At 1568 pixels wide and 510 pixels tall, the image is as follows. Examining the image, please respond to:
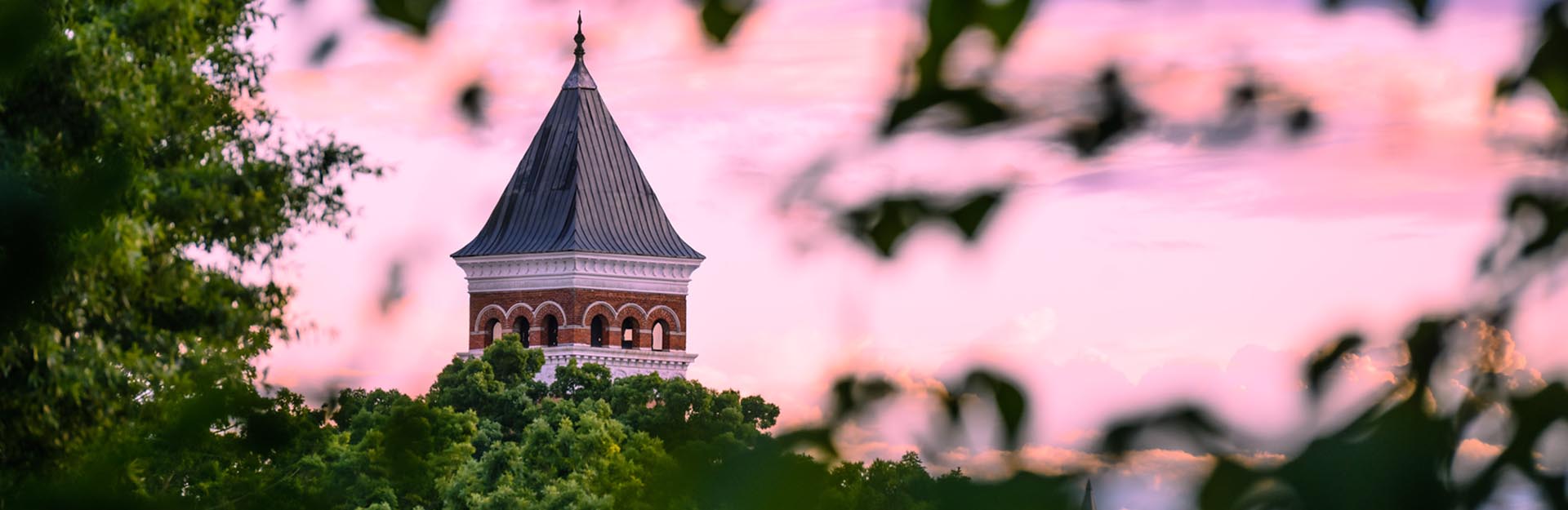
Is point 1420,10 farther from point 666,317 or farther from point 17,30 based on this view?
point 666,317

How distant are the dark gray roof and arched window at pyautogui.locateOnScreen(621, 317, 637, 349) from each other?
216cm

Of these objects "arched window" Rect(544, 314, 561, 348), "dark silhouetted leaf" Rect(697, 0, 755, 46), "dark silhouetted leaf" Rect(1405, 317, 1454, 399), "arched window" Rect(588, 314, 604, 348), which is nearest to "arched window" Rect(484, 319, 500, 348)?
"arched window" Rect(544, 314, 561, 348)

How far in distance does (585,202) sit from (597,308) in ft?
9.74

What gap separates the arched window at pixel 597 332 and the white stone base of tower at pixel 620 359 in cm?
113

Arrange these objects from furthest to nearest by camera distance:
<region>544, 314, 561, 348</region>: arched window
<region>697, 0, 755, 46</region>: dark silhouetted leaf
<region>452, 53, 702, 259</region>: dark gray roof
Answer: <region>544, 314, 561, 348</region>: arched window → <region>452, 53, 702, 259</region>: dark gray roof → <region>697, 0, 755, 46</region>: dark silhouetted leaf

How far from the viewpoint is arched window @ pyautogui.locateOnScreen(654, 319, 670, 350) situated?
5688cm

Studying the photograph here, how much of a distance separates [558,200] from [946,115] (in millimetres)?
54946

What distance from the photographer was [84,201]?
2.41 meters

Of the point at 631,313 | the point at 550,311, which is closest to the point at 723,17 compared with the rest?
the point at 550,311

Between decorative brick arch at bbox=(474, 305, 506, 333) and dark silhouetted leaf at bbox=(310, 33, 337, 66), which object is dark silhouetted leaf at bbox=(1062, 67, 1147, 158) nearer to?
dark silhouetted leaf at bbox=(310, 33, 337, 66)

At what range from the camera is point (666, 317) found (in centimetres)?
5666

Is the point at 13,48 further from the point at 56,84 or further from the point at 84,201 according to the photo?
the point at 56,84

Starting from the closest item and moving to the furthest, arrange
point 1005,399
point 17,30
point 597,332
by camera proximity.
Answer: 1. point 1005,399
2. point 17,30
3. point 597,332

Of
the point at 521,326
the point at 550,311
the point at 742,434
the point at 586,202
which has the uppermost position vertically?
the point at 586,202
